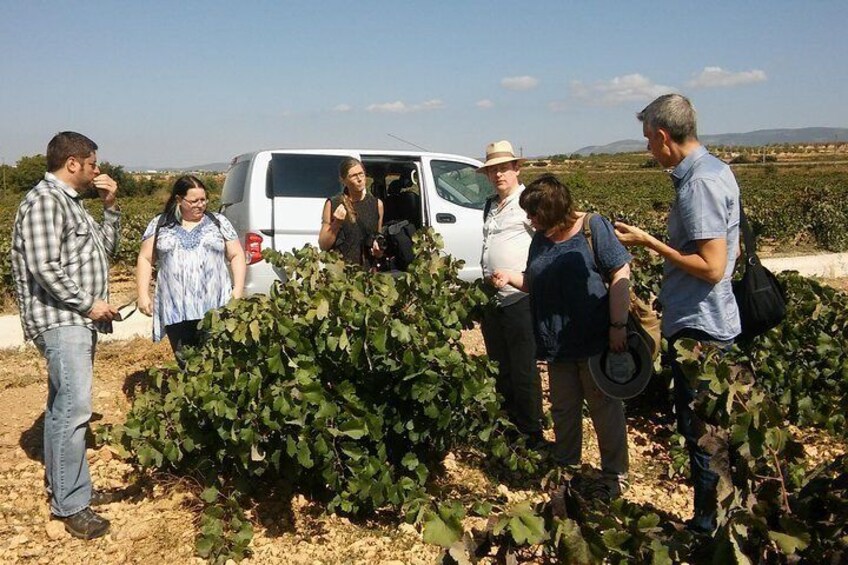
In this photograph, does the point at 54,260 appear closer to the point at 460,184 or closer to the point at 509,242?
the point at 509,242

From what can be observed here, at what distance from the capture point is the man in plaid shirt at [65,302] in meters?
2.96

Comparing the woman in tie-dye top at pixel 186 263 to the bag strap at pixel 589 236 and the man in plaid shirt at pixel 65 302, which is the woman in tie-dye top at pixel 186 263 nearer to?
the man in plaid shirt at pixel 65 302

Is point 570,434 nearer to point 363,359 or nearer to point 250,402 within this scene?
point 363,359

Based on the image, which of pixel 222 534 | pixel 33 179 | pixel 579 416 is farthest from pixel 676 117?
pixel 33 179

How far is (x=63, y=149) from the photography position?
3.07 m

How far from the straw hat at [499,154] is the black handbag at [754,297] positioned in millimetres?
1367

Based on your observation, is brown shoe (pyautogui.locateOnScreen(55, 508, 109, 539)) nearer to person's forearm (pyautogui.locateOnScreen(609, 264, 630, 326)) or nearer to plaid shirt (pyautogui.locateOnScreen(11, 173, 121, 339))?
plaid shirt (pyautogui.locateOnScreen(11, 173, 121, 339))

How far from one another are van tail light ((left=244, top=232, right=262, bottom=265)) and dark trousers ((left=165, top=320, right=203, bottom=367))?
2.16 metres

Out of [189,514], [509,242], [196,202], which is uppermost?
[196,202]

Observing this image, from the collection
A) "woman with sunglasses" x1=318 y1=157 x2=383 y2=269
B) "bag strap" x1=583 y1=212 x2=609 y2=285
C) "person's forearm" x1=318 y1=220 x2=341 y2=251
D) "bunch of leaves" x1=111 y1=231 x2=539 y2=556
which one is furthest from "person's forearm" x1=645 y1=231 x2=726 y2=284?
"person's forearm" x1=318 y1=220 x2=341 y2=251

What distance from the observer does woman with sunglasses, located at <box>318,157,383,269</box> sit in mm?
4629

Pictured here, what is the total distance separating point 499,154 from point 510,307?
2.78 ft

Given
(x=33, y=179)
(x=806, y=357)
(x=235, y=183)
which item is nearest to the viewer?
(x=806, y=357)

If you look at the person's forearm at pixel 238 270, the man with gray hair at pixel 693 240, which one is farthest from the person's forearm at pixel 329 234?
the man with gray hair at pixel 693 240
